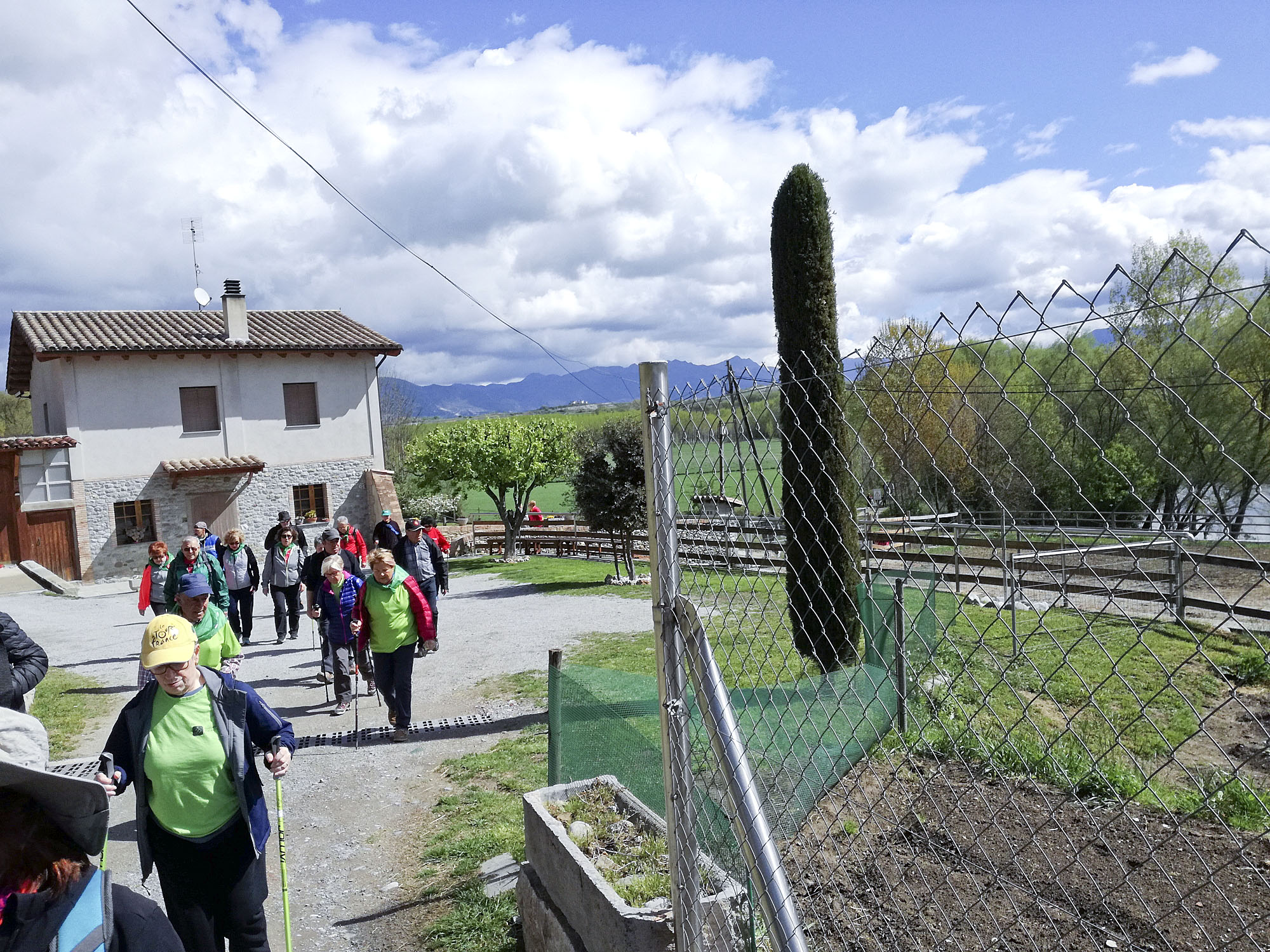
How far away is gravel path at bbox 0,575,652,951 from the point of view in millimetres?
4883

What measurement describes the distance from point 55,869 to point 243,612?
10934 mm

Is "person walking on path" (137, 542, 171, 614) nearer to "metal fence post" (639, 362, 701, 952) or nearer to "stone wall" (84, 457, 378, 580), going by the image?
"metal fence post" (639, 362, 701, 952)

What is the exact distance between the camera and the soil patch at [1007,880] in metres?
3.09

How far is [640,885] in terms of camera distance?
3365mm

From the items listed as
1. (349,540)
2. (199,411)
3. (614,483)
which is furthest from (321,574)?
(199,411)

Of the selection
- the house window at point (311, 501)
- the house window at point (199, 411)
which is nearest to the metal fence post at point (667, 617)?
the house window at point (311, 501)

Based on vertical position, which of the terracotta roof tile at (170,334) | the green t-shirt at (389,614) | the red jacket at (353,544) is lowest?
the green t-shirt at (389,614)

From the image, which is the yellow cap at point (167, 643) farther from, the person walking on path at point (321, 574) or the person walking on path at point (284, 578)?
the person walking on path at point (284, 578)

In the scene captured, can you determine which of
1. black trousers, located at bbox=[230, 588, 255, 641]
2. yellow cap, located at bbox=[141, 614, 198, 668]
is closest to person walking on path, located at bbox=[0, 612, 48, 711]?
yellow cap, located at bbox=[141, 614, 198, 668]

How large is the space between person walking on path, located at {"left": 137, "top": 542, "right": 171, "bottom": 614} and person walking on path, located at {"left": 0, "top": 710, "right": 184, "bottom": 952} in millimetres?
8316

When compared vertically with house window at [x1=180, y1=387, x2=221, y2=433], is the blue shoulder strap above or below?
below

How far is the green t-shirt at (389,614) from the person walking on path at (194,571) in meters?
1.73

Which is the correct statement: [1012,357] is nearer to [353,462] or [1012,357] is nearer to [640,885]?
[640,885]

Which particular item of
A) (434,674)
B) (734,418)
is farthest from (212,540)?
(734,418)
